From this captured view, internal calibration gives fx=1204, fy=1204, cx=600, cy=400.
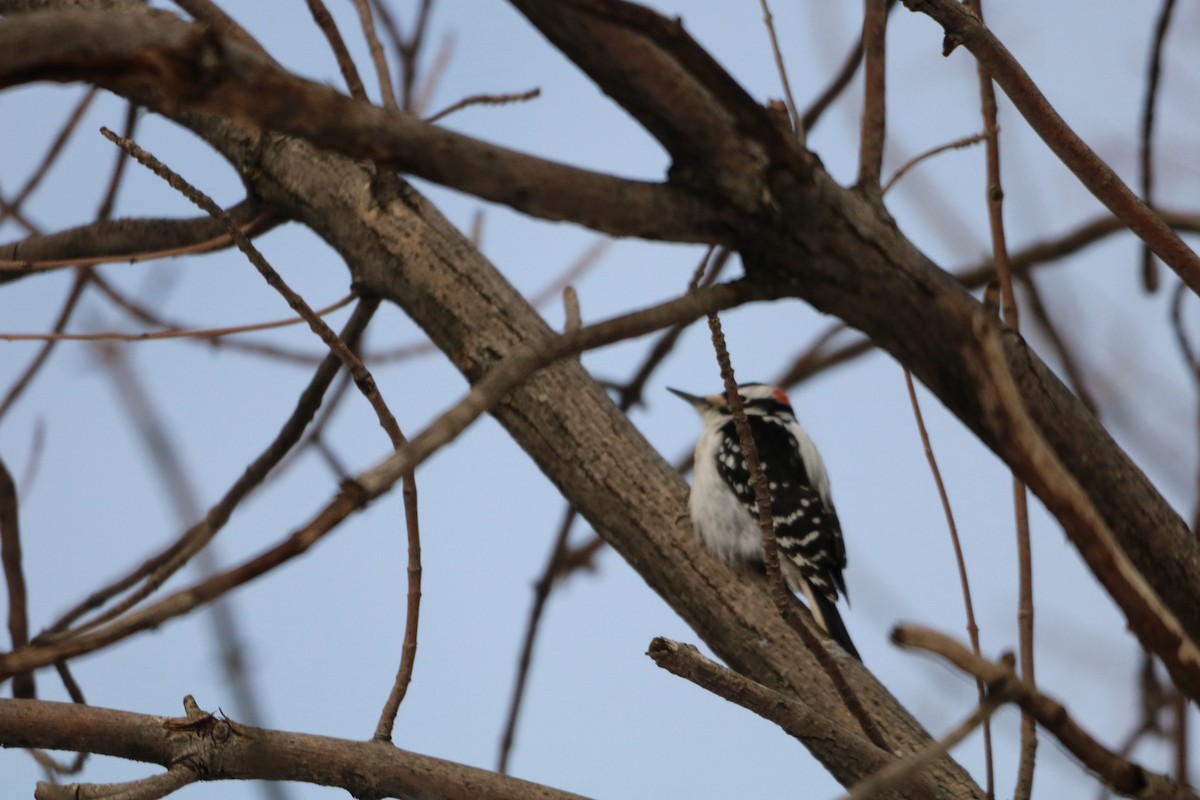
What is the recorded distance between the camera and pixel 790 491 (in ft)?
15.0

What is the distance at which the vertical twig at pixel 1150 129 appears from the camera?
2.20 metres

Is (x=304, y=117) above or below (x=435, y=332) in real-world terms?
below

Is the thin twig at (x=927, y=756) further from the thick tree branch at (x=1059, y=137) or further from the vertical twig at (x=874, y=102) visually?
the thick tree branch at (x=1059, y=137)

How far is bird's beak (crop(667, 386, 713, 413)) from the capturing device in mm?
5203

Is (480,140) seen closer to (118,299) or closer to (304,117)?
(304,117)

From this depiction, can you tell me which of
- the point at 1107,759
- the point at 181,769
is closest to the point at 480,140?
the point at 1107,759

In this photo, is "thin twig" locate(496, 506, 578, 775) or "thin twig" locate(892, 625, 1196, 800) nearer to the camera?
"thin twig" locate(892, 625, 1196, 800)

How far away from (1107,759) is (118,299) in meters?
2.66

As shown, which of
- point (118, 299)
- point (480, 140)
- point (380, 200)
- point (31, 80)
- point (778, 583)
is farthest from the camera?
point (118, 299)

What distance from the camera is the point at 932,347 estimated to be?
1.17m

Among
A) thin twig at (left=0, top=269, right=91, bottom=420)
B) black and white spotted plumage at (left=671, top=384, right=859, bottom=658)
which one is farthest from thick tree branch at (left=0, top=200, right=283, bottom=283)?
black and white spotted plumage at (left=671, top=384, right=859, bottom=658)

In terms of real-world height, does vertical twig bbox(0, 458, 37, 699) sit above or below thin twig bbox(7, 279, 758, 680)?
above

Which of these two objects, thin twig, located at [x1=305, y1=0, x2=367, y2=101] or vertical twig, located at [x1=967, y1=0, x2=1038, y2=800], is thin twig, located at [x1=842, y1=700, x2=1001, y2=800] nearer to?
vertical twig, located at [x1=967, y1=0, x2=1038, y2=800]

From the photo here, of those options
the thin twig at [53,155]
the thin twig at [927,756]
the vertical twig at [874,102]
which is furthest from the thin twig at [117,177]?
the thin twig at [927,756]
